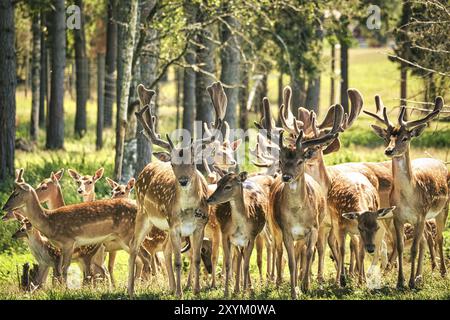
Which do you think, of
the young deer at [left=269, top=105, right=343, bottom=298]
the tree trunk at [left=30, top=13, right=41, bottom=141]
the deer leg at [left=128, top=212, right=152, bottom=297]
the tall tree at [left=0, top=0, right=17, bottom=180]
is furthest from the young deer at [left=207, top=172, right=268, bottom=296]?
the tree trunk at [left=30, top=13, right=41, bottom=141]

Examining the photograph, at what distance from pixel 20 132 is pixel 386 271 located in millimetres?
22008

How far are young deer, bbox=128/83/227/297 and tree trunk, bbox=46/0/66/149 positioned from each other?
45.6 ft

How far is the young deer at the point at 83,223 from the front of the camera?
13109 mm

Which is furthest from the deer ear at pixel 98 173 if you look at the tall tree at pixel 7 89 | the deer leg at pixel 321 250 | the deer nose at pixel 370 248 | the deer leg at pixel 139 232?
the deer nose at pixel 370 248

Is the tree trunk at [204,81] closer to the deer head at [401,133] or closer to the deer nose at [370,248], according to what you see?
the deer head at [401,133]

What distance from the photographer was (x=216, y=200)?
12.0 m

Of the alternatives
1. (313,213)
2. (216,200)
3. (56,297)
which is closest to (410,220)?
(313,213)

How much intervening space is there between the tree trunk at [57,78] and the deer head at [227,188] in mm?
14611

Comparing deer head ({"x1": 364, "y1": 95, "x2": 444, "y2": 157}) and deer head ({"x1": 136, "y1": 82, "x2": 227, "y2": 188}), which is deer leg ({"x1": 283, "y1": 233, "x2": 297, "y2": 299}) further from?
deer head ({"x1": 364, "y1": 95, "x2": 444, "y2": 157})

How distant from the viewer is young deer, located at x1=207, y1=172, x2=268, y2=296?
1223 cm

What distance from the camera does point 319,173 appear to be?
45.3 ft
